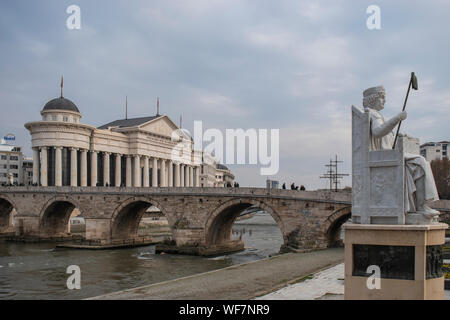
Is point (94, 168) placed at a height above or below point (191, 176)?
above

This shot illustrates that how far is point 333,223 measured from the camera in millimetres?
26047

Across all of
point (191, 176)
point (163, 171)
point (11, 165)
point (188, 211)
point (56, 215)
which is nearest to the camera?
point (188, 211)

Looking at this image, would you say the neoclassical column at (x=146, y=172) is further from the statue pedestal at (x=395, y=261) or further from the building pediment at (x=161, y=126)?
the statue pedestal at (x=395, y=261)

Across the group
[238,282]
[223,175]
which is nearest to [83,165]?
[238,282]

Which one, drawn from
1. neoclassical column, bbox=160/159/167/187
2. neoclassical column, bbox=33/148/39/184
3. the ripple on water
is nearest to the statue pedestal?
the ripple on water

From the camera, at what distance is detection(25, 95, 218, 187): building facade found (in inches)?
1967

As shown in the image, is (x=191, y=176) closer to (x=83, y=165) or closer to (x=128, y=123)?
(x=128, y=123)

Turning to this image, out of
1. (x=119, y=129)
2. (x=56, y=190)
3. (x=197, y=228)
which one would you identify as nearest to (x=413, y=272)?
(x=197, y=228)

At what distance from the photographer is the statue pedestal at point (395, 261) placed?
591cm

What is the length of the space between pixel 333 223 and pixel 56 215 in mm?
26963

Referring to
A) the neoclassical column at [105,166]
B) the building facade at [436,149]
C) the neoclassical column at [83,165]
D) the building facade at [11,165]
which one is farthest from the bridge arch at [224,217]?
the building facade at [436,149]

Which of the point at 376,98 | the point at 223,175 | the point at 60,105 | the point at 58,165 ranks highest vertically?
the point at 60,105

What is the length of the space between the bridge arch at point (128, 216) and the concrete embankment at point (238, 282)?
623 inches

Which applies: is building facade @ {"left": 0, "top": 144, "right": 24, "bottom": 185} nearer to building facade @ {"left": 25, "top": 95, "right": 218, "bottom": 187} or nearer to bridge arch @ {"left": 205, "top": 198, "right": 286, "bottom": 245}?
building facade @ {"left": 25, "top": 95, "right": 218, "bottom": 187}
